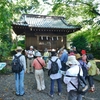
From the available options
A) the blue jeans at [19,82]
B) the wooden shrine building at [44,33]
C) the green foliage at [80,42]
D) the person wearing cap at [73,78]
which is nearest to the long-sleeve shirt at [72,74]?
the person wearing cap at [73,78]

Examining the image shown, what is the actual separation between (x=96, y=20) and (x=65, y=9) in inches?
136

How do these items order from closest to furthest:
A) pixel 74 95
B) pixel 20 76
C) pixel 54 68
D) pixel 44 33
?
pixel 74 95, pixel 54 68, pixel 20 76, pixel 44 33

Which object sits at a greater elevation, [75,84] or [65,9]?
[65,9]

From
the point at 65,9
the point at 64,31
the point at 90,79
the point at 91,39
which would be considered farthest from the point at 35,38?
the point at 90,79

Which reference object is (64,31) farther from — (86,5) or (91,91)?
(91,91)

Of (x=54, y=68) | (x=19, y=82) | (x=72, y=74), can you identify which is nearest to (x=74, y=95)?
(x=72, y=74)

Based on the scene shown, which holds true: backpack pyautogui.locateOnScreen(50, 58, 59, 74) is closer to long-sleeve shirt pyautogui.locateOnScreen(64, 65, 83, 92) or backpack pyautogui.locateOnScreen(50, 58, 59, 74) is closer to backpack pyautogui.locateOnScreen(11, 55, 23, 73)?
backpack pyautogui.locateOnScreen(11, 55, 23, 73)

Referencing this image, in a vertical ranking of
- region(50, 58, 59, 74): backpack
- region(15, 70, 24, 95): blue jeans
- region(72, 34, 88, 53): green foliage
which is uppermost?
region(72, 34, 88, 53): green foliage

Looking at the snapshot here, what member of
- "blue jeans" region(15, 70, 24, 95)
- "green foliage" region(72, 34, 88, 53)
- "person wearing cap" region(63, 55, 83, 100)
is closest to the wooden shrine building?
"green foliage" region(72, 34, 88, 53)

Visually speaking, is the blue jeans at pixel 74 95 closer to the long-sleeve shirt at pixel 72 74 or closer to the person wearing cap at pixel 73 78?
the person wearing cap at pixel 73 78

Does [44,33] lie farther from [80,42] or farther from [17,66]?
[17,66]

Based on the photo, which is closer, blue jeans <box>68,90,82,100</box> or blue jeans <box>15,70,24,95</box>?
blue jeans <box>68,90,82,100</box>

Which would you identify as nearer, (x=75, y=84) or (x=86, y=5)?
(x=75, y=84)

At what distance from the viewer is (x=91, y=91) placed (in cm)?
729
